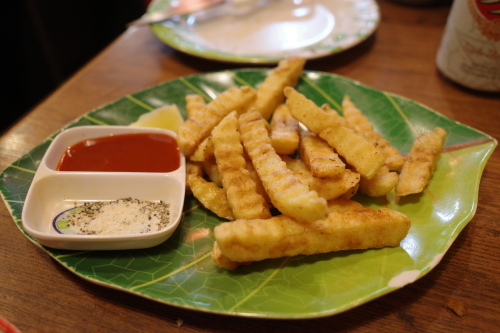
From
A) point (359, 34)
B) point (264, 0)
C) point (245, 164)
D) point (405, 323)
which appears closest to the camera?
point (405, 323)

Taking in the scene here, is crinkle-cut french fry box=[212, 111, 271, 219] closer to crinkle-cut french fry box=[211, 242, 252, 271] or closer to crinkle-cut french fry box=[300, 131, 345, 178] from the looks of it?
crinkle-cut french fry box=[211, 242, 252, 271]

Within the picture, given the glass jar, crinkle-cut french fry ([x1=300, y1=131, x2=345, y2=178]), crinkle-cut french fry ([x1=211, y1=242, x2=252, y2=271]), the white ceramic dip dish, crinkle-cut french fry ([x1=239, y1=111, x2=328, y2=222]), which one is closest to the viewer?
crinkle-cut french fry ([x1=239, y1=111, x2=328, y2=222])

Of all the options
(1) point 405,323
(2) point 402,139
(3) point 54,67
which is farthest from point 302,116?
(3) point 54,67

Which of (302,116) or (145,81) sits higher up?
(302,116)

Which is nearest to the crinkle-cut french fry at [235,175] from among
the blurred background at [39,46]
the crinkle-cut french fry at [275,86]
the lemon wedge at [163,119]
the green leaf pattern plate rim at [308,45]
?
the crinkle-cut french fry at [275,86]

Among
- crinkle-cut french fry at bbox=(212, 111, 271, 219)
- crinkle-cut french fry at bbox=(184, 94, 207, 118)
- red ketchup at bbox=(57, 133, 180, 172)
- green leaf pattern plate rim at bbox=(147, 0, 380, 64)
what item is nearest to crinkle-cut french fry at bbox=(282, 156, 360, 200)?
crinkle-cut french fry at bbox=(212, 111, 271, 219)

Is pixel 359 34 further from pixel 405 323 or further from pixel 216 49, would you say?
pixel 405 323

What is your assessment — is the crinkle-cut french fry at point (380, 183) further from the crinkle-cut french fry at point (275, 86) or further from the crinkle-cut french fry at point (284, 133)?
the crinkle-cut french fry at point (275, 86)
